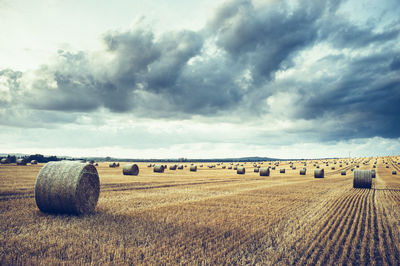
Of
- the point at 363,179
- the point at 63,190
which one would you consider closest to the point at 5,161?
the point at 63,190

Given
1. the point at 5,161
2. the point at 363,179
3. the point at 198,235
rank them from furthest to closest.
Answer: the point at 5,161, the point at 363,179, the point at 198,235

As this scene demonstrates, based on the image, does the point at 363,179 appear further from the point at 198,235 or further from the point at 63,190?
the point at 63,190

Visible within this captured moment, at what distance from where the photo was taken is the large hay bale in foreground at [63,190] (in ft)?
32.5

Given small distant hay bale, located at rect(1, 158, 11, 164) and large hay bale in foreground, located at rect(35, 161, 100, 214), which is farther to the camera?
small distant hay bale, located at rect(1, 158, 11, 164)

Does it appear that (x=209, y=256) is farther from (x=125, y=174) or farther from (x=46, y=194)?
(x=125, y=174)

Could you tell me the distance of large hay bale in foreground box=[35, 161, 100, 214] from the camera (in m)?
9.90

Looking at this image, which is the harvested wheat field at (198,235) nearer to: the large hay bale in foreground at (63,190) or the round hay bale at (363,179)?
the large hay bale in foreground at (63,190)

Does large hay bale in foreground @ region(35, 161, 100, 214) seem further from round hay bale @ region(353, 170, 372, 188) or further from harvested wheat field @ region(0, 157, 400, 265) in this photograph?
round hay bale @ region(353, 170, 372, 188)

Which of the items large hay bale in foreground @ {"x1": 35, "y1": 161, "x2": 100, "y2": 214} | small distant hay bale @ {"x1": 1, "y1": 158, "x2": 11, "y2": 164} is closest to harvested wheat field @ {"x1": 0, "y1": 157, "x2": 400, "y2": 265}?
large hay bale in foreground @ {"x1": 35, "y1": 161, "x2": 100, "y2": 214}

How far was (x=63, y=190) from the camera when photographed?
32.7 feet

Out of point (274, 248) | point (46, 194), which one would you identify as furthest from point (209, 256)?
point (46, 194)

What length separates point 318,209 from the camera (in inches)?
471

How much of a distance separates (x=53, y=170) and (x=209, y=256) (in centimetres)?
783

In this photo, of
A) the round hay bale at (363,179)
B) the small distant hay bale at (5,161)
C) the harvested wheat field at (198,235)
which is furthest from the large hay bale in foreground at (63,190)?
the small distant hay bale at (5,161)
